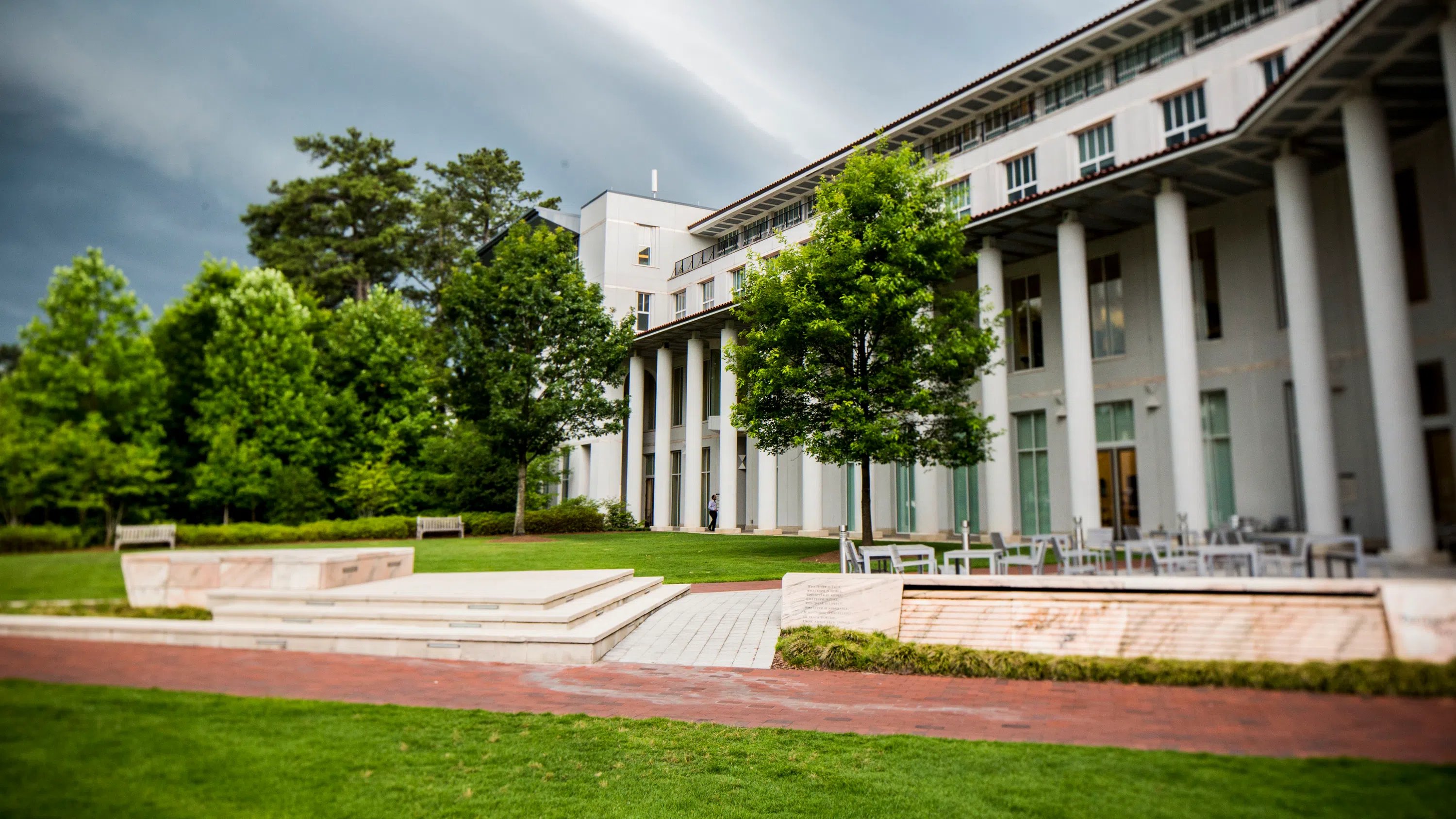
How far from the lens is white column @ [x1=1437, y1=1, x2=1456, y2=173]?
171 cm

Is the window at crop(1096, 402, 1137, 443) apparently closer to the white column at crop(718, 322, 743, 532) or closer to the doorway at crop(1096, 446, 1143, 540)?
the doorway at crop(1096, 446, 1143, 540)

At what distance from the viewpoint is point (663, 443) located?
41.8m

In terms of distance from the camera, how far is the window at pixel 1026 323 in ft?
83.8

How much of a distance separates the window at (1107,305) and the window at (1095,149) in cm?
472

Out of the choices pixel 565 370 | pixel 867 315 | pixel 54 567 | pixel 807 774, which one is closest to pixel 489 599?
pixel 807 774

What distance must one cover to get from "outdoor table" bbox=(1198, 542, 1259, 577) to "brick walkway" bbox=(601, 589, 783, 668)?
5.07 m

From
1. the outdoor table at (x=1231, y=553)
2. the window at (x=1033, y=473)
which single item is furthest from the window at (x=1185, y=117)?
the outdoor table at (x=1231, y=553)

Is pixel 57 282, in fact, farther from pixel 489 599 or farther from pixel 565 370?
pixel 565 370

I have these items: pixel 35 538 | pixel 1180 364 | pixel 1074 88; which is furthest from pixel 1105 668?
pixel 1074 88

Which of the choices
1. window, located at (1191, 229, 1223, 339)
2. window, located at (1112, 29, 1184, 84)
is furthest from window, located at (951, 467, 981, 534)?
window, located at (1112, 29, 1184, 84)

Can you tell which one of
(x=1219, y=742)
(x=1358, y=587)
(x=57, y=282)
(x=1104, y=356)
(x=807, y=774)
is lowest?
(x=807, y=774)

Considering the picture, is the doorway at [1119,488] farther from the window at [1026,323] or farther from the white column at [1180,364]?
the window at [1026,323]

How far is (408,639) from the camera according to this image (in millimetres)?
10188

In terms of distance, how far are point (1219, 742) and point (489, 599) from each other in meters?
10.4
